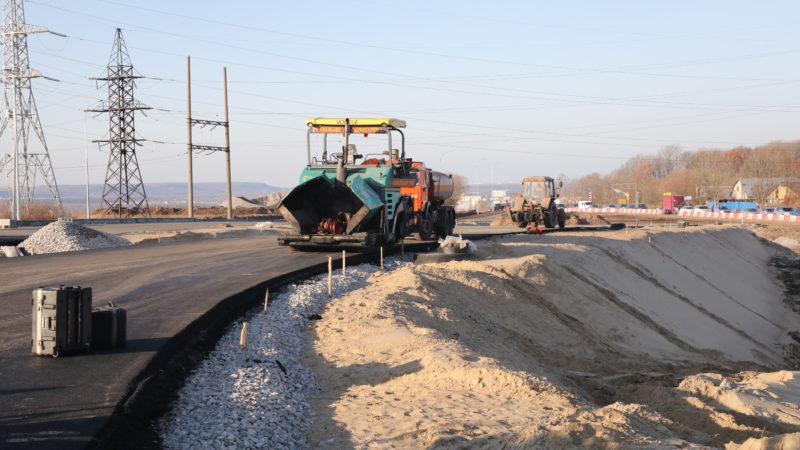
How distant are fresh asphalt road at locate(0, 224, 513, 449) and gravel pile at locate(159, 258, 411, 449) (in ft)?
1.90

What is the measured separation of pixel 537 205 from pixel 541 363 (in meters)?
29.0

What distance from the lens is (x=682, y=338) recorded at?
18.3m

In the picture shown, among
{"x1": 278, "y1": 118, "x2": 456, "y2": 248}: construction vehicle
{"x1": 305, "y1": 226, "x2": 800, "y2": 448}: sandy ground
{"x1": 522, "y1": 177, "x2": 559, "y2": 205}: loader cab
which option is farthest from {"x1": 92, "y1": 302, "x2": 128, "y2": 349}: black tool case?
{"x1": 522, "y1": 177, "x2": 559, "y2": 205}: loader cab

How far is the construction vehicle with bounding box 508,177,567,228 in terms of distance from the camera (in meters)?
39.2

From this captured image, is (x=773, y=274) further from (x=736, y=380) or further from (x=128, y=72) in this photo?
(x=128, y=72)

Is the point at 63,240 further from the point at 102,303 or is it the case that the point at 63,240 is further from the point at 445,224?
the point at 102,303

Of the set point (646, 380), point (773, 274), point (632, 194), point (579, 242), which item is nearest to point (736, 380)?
point (646, 380)

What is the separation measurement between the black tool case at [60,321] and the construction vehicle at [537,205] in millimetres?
33047

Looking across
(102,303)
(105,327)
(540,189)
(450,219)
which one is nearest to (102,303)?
(102,303)

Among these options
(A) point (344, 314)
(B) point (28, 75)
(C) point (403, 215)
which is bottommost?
(A) point (344, 314)

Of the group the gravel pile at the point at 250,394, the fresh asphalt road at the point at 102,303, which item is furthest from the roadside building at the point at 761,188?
the gravel pile at the point at 250,394

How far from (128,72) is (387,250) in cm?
4139

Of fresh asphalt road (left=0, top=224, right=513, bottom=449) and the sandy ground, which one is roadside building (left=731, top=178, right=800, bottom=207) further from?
fresh asphalt road (left=0, top=224, right=513, bottom=449)

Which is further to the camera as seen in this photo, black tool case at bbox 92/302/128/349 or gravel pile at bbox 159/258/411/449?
black tool case at bbox 92/302/128/349
